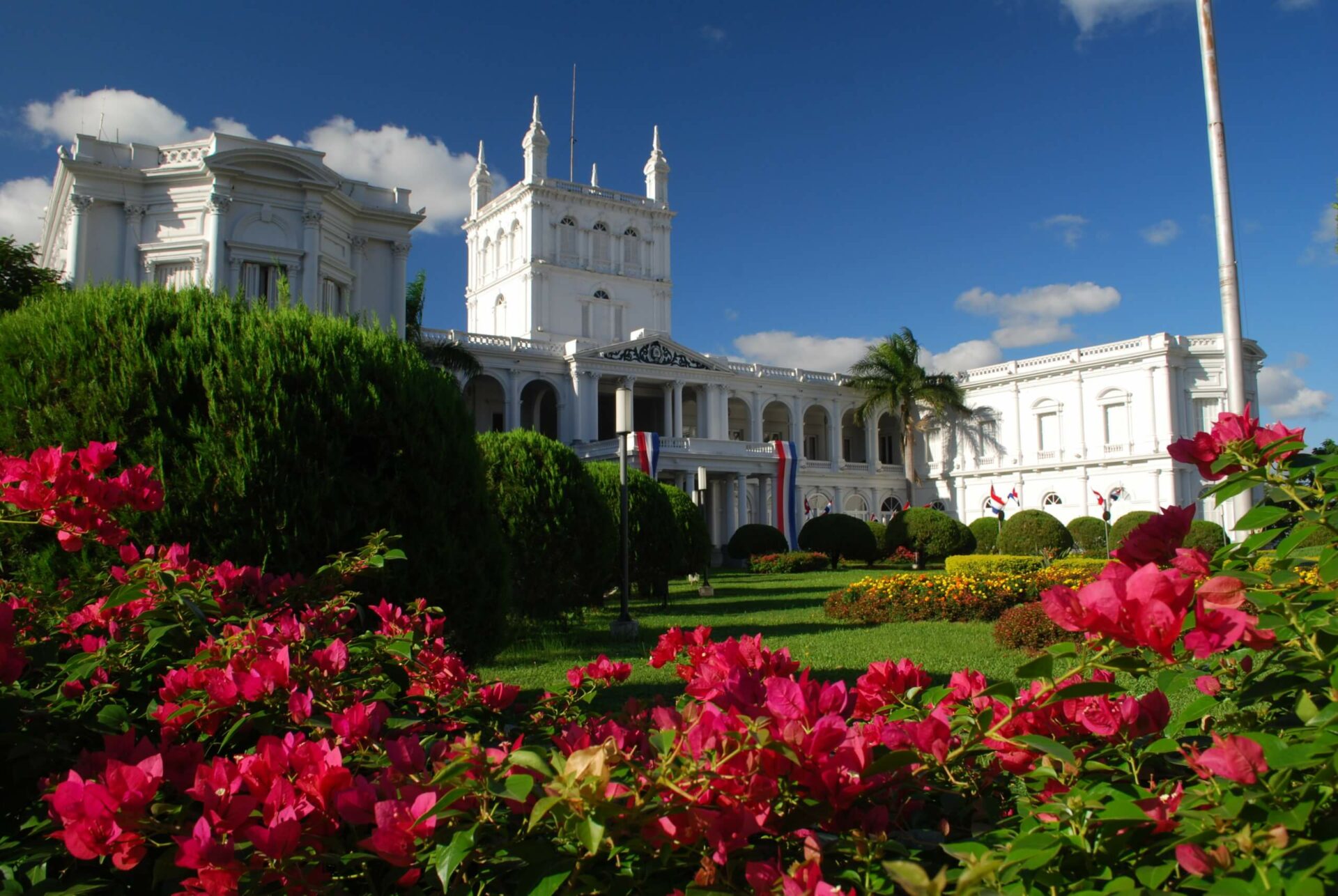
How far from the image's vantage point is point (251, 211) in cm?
2464

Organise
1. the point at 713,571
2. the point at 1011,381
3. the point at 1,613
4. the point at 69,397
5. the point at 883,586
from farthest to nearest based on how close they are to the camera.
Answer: the point at 1011,381 < the point at 713,571 < the point at 883,586 < the point at 69,397 < the point at 1,613

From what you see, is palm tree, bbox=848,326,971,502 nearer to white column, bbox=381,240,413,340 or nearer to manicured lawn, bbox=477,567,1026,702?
white column, bbox=381,240,413,340

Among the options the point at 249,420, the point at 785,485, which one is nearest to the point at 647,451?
the point at 785,485

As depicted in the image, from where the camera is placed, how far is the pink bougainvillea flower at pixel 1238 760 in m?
1.09

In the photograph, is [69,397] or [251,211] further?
[251,211]

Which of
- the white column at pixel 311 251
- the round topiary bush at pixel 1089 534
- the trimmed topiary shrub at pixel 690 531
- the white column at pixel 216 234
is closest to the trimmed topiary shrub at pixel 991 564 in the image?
the trimmed topiary shrub at pixel 690 531

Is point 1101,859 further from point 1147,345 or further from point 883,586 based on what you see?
point 1147,345

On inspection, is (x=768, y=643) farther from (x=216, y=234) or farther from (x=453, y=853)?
(x=216, y=234)

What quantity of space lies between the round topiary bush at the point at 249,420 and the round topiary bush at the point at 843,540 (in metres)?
25.5

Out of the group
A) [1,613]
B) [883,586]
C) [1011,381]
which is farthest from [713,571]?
[1,613]

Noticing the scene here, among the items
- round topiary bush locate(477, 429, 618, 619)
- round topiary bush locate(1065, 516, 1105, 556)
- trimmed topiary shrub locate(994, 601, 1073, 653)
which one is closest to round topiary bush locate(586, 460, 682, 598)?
round topiary bush locate(477, 429, 618, 619)

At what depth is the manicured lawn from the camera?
8.62 m

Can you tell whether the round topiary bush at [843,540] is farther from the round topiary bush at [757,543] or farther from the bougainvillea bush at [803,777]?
the bougainvillea bush at [803,777]

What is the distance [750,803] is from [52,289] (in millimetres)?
6533
